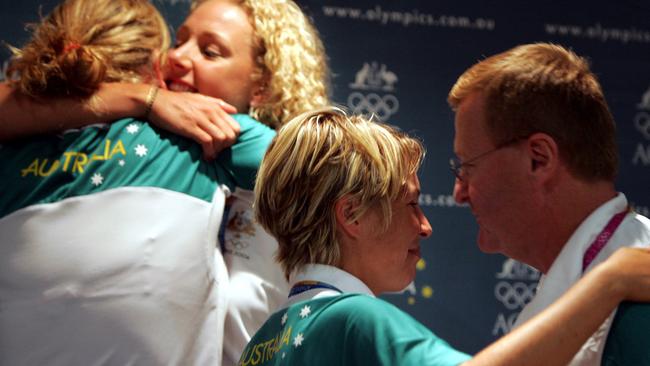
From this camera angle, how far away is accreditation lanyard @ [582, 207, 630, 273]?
1970 mm

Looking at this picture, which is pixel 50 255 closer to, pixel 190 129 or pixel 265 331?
pixel 190 129

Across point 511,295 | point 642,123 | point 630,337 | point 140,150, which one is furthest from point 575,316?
point 642,123

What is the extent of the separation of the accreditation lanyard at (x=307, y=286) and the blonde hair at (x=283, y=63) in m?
0.82

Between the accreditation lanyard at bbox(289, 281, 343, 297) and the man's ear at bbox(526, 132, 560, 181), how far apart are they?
0.52m

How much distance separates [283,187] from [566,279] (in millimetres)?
553

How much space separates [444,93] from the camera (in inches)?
143

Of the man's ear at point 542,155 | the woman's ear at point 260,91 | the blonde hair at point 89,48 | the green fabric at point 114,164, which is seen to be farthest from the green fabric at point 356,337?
the woman's ear at point 260,91

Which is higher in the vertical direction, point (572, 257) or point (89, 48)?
point (89, 48)

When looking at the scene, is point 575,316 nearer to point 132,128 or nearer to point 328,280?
point 328,280

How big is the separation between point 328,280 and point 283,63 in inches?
38.7

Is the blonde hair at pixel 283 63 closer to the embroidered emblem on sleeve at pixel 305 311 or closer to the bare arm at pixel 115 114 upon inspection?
the bare arm at pixel 115 114

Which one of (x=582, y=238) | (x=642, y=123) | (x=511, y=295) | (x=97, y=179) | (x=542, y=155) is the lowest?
(x=511, y=295)

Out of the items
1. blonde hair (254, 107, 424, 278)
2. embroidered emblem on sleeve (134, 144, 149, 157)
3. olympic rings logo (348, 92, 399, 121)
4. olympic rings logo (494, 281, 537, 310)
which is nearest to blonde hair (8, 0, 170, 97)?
embroidered emblem on sleeve (134, 144, 149, 157)

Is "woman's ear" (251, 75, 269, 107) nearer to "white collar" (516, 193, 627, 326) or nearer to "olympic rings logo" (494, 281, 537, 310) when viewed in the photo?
"white collar" (516, 193, 627, 326)
